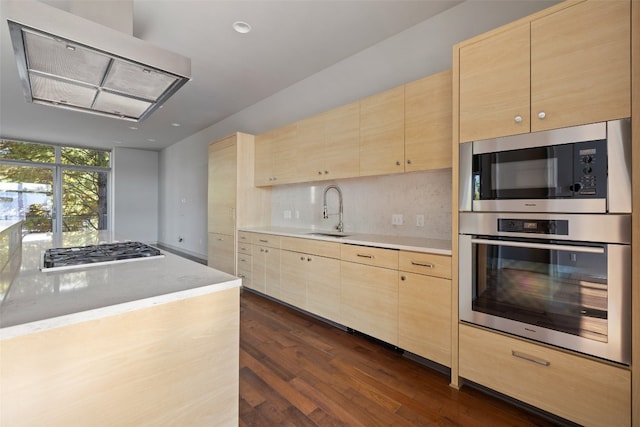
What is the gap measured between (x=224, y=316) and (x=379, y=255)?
1446 mm

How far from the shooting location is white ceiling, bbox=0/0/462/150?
2361 millimetres

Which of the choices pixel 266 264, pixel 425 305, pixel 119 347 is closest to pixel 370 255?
pixel 425 305

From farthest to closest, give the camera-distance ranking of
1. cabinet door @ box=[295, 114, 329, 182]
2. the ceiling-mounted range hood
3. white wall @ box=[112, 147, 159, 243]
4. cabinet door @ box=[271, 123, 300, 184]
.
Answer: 1. white wall @ box=[112, 147, 159, 243]
2. cabinet door @ box=[271, 123, 300, 184]
3. cabinet door @ box=[295, 114, 329, 182]
4. the ceiling-mounted range hood

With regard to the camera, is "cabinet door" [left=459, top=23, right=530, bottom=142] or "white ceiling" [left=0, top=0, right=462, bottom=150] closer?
"cabinet door" [left=459, top=23, right=530, bottom=142]

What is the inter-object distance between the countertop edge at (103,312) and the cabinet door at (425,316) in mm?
1412

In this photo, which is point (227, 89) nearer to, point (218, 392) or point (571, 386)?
point (218, 392)

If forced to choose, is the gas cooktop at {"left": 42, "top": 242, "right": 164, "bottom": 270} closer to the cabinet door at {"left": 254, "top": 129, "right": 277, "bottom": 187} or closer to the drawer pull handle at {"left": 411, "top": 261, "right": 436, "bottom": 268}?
the drawer pull handle at {"left": 411, "top": 261, "right": 436, "bottom": 268}

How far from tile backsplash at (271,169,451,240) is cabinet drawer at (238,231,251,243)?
0.61 metres

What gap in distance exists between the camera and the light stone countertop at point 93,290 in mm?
742

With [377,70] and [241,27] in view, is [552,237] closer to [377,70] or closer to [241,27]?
[377,70]

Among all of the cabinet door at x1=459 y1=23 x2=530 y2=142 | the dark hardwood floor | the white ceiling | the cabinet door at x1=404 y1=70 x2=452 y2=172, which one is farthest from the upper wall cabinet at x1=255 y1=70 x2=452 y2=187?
the dark hardwood floor

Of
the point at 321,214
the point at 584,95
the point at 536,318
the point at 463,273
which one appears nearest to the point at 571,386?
the point at 536,318

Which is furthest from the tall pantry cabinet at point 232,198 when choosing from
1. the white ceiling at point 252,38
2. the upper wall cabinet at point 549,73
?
the upper wall cabinet at point 549,73

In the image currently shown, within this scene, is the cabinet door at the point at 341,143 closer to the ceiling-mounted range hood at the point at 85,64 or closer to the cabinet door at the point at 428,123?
the cabinet door at the point at 428,123
